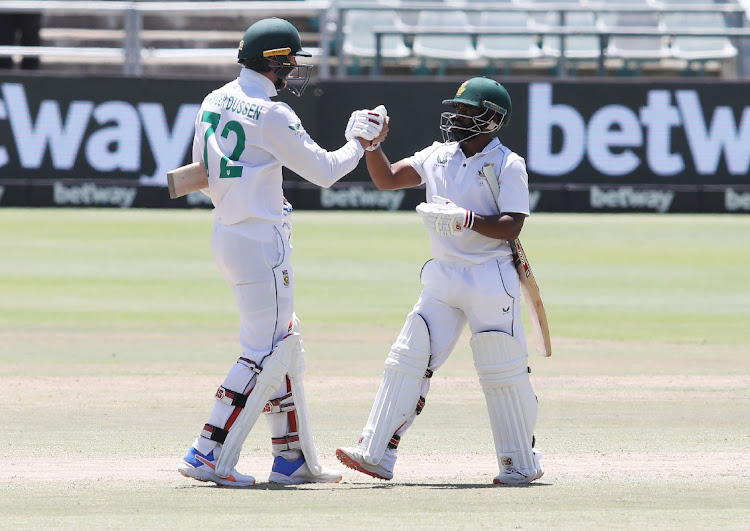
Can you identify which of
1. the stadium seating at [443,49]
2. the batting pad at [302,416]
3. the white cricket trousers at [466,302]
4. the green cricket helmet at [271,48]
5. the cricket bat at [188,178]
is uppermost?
the stadium seating at [443,49]

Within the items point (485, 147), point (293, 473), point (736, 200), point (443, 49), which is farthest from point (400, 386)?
point (443, 49)

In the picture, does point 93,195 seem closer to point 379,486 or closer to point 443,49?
point 443,49

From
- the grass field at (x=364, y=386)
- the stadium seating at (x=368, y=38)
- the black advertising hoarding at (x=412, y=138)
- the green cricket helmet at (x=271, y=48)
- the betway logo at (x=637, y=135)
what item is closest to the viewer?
the grass field at (x=364, y=386)

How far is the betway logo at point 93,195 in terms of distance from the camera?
23.5 m

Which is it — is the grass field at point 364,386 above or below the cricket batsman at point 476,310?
below

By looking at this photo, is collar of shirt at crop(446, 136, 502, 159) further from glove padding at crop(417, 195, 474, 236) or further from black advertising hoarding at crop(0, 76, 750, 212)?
black advertising hoarding at crop(0, 76, 750, 212)

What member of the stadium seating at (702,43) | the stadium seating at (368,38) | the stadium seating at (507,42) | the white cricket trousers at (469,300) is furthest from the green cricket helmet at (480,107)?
the stadium seating at (702,43)

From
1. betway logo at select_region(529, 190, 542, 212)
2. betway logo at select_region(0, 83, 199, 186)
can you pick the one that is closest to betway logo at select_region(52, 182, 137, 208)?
betway logo at select_region(0, 83, 199, 186)

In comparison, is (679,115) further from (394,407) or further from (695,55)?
(394,407)

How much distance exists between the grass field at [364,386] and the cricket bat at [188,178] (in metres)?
1.37

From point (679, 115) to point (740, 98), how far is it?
3.44 feet

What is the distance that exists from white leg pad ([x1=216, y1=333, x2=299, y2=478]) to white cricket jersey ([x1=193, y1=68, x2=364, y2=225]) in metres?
0.63

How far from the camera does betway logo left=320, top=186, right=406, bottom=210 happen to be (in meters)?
23.8

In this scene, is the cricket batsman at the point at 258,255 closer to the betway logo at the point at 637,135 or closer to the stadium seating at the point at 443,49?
the betway logo at the point at 637,135
